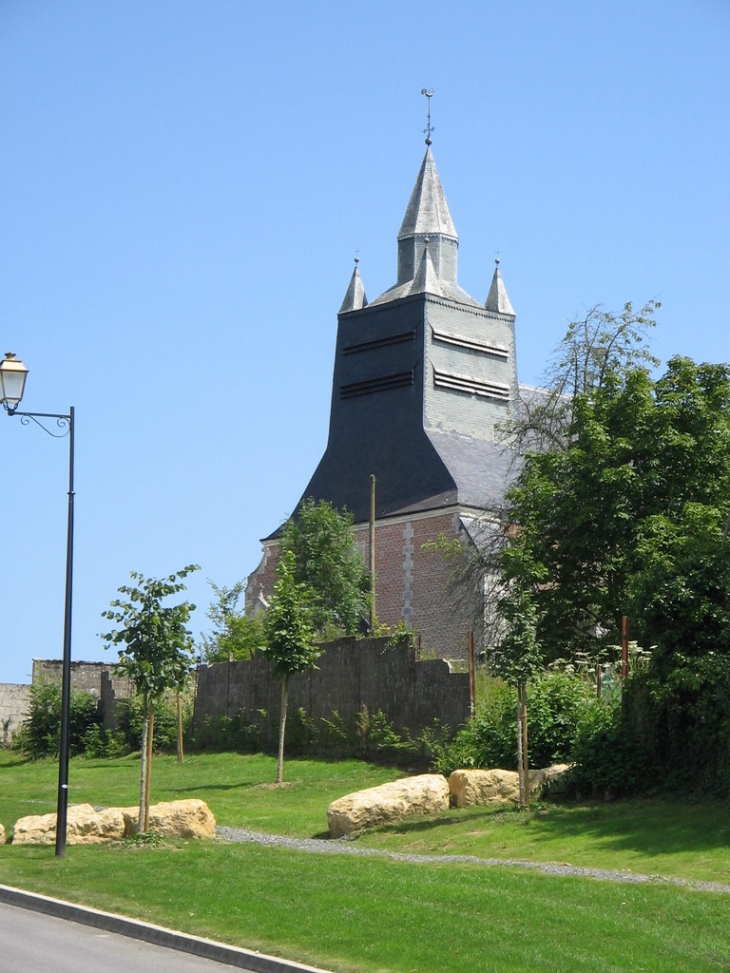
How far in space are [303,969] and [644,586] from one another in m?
11.4

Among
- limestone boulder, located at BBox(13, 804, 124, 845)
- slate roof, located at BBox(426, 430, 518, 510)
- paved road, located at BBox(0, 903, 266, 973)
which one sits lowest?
paved road, located at BBox(0, 903, 266, 973)

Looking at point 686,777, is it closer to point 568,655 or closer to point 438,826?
point 438,826

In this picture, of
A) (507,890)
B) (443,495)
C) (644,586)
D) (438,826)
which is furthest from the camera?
(443,495)

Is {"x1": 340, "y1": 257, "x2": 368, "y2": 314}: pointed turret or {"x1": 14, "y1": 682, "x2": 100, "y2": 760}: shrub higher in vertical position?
{"x1": 340, "y1": 257, "x2": 368, "y2": 314}: pointed turret

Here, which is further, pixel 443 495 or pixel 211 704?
pixel 443 495

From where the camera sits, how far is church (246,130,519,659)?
5553 cm

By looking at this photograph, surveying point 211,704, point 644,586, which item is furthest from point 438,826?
point 211,704

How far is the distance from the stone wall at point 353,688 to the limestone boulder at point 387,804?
552 centimetres

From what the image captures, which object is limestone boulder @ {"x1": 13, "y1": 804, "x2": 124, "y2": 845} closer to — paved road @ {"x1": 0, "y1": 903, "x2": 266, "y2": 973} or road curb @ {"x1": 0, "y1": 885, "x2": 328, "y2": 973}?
road curb @ {"x1": 0, "y1": 885, "x2": 328, "y2": 973}

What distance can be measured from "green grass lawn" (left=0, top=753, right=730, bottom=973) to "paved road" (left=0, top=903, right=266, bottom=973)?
0.48 m

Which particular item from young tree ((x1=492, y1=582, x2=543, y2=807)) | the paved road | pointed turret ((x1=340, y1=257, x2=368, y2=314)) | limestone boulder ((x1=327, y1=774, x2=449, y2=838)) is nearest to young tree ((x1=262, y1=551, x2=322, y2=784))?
limestone boulder ((x1=327, y1=774, x2=449, y2=838))

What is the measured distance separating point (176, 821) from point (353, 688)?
34.6 ft

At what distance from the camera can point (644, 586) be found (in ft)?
71.0

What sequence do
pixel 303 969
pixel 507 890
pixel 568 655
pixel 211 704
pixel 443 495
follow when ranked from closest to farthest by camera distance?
pixel 303 969 < pixel 507 890 < pixel 568 655 < pixel 211 704 < pixel 443 495
